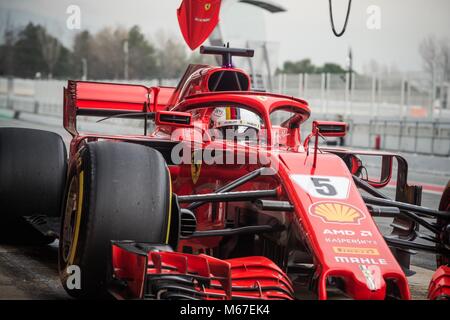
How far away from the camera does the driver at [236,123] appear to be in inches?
274

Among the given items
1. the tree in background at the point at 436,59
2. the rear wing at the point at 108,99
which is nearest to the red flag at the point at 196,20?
the rear wing at the point at 108,99

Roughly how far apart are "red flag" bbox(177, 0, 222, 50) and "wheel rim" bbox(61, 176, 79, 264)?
4.71 m

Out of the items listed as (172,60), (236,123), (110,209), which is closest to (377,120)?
(236,123)

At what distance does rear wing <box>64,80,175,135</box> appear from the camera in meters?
9.03

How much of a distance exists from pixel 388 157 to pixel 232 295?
10.6 ft

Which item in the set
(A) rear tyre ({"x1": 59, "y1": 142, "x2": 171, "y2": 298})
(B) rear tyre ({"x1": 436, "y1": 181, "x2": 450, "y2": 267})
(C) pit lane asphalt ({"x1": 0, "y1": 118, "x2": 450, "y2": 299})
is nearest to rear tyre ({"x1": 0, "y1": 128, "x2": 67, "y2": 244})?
(C) pit lane asphalt ({"x1": 0, "y1": 118, "x2": 450, "y2": 299})

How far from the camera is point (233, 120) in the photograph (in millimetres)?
6957

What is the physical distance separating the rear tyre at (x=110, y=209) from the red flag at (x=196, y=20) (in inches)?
195

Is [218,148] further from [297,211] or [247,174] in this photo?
[297,211]

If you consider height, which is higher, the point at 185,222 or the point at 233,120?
the point at 233,120

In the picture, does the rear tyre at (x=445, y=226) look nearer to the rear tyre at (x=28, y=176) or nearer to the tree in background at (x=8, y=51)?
the rear tyre at (x=28, y=176)

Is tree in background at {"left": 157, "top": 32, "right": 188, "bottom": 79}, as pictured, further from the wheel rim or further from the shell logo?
the shell logo

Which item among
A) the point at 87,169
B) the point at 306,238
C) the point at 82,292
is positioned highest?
the point at 87,169
